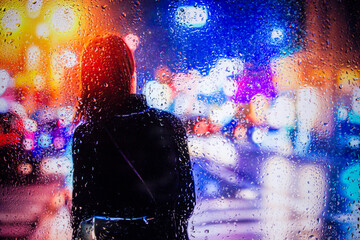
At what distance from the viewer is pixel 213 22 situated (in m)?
0.77

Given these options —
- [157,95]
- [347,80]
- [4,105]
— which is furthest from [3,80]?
[347,80]

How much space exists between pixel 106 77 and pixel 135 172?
0.32 meters

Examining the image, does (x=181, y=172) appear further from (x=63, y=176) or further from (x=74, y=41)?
(x=74, y=41)

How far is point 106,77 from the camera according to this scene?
691mm

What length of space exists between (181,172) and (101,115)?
0.32 metres

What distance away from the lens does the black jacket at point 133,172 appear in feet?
2.07

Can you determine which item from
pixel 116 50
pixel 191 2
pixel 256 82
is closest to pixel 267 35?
pixel 256 82

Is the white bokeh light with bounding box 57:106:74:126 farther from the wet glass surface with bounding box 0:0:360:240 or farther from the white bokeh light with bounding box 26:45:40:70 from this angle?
the white bokeh light with bounding box 26:45:40:70

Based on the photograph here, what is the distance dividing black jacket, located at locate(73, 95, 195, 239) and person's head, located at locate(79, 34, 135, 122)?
0.13ft

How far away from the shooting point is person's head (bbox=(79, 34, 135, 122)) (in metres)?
0.69

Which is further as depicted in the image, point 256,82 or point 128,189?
point 256,82

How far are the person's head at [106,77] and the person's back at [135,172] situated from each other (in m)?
0.03

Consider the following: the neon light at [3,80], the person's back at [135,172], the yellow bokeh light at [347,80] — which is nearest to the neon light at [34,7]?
the neon light at [3,80]

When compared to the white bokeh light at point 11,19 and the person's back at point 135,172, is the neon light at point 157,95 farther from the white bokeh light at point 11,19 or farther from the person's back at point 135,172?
the white bokeh light at point 11,19
